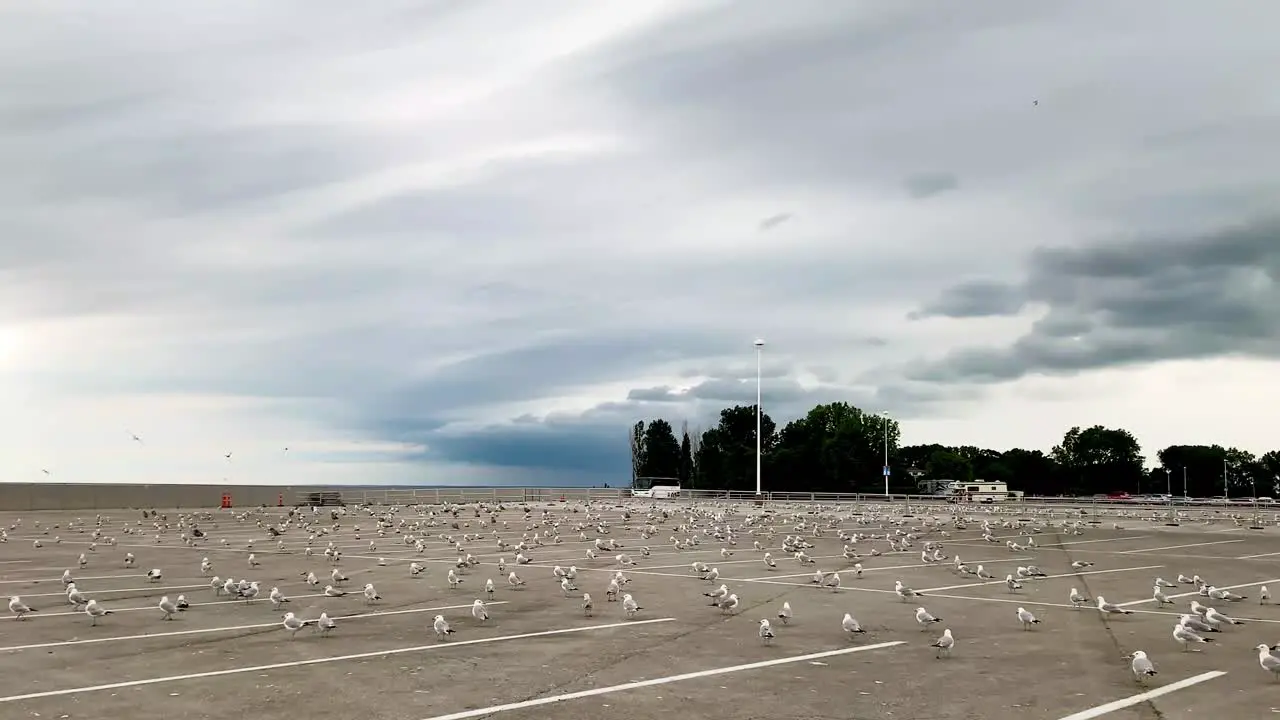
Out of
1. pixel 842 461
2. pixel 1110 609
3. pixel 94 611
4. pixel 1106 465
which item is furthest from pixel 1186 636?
pixel 1106 465

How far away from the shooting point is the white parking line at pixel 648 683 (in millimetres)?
9727

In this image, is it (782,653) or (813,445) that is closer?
(782,653)

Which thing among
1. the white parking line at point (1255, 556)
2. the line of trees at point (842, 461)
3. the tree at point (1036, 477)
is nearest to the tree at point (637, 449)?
the line of trees at point (842, 461)

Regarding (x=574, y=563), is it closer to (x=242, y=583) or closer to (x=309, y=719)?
(x=242, y=583)

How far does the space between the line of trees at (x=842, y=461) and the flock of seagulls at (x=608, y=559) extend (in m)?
68.6

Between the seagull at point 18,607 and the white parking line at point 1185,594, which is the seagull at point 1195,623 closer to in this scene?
the white parking line at point 1185,594

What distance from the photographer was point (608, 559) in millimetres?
28844

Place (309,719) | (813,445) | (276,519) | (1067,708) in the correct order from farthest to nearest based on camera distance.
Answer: (813,445)
(276,519)
(1067,708)
(309,719)

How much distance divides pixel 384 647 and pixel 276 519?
4213 cm

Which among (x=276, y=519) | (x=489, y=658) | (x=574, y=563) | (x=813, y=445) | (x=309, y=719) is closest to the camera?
(x=309, y=719)

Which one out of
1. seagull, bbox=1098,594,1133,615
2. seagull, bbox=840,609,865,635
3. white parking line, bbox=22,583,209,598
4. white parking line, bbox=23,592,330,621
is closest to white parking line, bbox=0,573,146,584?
white parking line, bbox=22,583,209,598

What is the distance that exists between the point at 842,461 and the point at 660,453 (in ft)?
144

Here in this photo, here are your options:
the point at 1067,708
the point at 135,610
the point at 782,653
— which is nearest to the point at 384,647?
the point at 782,653

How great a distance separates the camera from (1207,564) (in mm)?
27734
